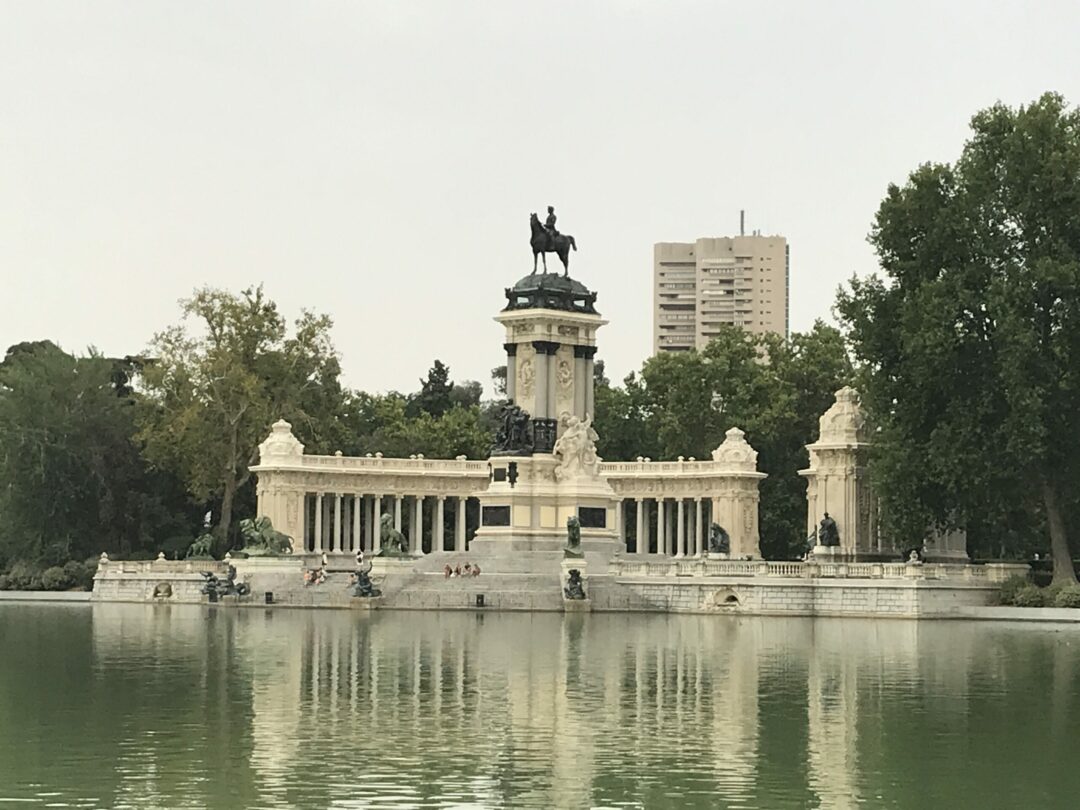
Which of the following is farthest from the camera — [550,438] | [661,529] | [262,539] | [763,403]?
[763,403]

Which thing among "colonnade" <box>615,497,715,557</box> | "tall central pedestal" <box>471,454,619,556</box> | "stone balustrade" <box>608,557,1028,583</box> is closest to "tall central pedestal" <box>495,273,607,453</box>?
"tall central pedestal" <box>471,454,619,556</box>

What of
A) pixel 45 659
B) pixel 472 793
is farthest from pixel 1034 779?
pixel 45 659

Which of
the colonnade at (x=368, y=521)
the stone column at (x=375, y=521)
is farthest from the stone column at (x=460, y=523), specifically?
the stone column at (x=375, y=521)

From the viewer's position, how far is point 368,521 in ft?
290

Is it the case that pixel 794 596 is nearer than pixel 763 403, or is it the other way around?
pixel 794 596

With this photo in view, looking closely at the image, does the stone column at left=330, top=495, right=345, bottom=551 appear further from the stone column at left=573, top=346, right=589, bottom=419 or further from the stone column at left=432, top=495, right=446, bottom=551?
the stone column at left=573, top=346, right=589, bottom=419

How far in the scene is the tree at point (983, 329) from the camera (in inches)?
2333

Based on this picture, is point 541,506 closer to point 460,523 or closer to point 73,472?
point 460,523

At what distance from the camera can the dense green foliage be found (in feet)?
289

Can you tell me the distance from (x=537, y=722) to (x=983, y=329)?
123 ft

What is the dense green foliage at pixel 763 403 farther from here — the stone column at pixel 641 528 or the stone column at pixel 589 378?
the stone column at pixel 589 378

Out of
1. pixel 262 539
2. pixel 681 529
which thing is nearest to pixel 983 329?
pixel 681 529

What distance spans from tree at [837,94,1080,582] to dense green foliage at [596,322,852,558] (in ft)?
79.1

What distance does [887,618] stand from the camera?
2263 inches
